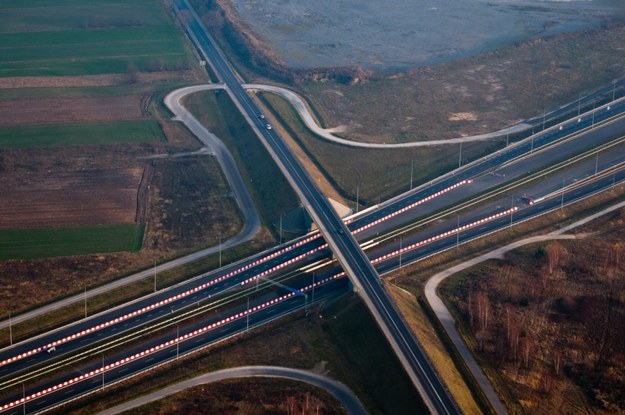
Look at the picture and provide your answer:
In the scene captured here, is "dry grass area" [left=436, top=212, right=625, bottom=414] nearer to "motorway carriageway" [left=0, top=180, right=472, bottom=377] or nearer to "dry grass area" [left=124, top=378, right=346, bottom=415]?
"dry grass area" [left=124, top=378, right=346, bottom=415]

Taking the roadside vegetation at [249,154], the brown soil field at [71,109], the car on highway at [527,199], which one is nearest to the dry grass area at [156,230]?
the roadside vegetation at [249,154]

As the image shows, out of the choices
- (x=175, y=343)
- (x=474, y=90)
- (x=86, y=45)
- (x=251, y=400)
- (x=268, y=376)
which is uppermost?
(x=86, y=45)

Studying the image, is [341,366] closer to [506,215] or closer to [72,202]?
[506,215]

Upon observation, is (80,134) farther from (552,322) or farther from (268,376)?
(552,322)

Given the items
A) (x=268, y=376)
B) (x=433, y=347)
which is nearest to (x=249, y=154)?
(x=433, y=347)

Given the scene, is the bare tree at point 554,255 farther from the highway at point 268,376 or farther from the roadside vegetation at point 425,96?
the highway at point 268,376

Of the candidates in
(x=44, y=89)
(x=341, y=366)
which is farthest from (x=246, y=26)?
(x=341, y=366)

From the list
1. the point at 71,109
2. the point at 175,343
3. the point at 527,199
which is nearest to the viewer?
the point at 175,343
